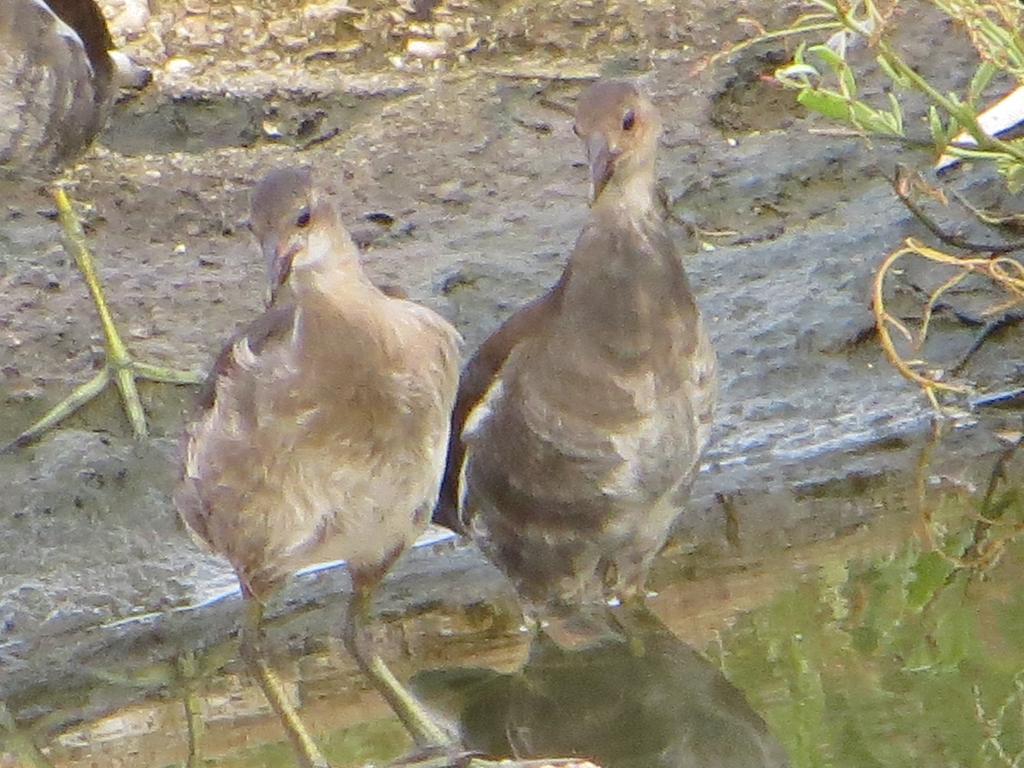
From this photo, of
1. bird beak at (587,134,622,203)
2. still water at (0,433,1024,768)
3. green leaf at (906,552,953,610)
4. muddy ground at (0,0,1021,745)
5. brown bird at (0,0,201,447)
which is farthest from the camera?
brown bird at (0,0,201,447)

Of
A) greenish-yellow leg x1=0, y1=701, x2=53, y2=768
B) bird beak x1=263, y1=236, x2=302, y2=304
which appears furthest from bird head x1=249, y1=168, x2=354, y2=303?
greenish-yellow leg x1=0, y1=701, x2=53, y2=768

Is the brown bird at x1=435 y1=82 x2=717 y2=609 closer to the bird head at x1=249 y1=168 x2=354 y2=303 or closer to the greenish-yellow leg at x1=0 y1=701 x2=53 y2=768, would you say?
the bird head at x1=249 y1=168 x2=354 y2=303

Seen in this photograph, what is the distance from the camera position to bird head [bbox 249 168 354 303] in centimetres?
445

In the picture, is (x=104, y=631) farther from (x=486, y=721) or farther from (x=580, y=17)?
(x=580, y=17)

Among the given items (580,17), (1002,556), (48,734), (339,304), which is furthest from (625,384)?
(580,17)

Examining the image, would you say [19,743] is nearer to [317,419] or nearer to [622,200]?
[317,419]

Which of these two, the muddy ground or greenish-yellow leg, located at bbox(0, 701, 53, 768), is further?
the muddy ground

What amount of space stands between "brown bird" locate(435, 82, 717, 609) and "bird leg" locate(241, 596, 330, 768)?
0.63 m

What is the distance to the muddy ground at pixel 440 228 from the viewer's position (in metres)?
5.65

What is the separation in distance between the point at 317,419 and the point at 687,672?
102cm

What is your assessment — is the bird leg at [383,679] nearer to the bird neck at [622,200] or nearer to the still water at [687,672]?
the still water at [687,672]

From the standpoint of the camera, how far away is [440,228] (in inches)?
268

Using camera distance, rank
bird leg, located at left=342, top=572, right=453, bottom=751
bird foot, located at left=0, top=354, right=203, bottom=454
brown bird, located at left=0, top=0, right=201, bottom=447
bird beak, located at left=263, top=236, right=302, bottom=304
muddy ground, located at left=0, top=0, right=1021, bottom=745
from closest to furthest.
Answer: bird beak, located at left=263, top=236, right=302, bottom=304, bird leg, located at left=342, top=572, right=453, bottom=751, muddy ground, located at left=0, top=0, right=1021, bottom=745, bird foot, located at left=0, top=354, right=203, bottom=454, brown bird, located at left=0, top=0, right=201, bottom=447

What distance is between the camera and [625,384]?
482 cm
